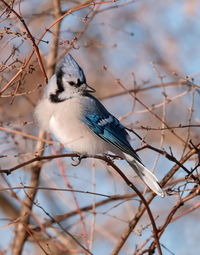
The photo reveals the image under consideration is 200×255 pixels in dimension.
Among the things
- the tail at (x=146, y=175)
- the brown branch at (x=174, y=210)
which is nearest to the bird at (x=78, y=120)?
the tail at (x=146, y=175)

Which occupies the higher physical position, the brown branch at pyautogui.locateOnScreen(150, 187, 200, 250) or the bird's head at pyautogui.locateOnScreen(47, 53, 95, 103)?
the bird's head at pyautogui.locateOnScreen(47, 53, 95, 103)

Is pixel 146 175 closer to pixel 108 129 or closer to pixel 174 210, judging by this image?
pixel 108 129

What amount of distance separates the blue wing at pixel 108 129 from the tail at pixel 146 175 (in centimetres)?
12

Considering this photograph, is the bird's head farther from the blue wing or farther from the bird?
the blue wing

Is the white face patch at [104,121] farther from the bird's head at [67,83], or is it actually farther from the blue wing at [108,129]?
the bird's head at [67,83]

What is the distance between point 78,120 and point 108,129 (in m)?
0.26

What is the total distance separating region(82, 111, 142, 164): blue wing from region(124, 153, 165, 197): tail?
0.12m

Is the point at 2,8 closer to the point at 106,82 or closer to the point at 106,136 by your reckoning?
the point at 106,136

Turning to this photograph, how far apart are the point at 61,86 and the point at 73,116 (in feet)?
0.78

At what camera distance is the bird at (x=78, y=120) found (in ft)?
11.9

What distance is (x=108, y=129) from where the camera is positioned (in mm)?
3848

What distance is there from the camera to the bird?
3.62 m

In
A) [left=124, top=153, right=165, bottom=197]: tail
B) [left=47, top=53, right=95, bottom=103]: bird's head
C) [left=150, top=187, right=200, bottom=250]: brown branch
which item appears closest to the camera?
[left=150, top=187, right=200, bottom=250]: brown branch

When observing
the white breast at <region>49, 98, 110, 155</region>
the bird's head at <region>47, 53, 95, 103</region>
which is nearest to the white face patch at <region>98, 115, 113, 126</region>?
the white breast at <region>49, 98, 110, 155</region>
